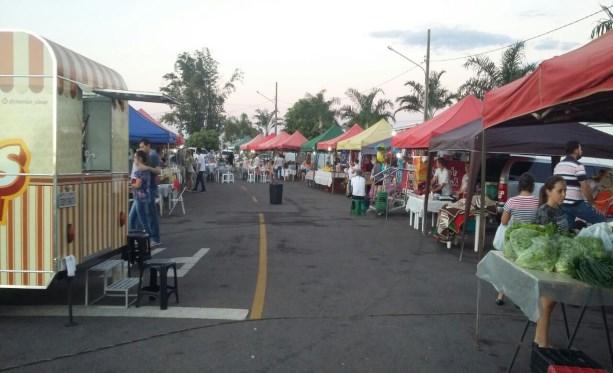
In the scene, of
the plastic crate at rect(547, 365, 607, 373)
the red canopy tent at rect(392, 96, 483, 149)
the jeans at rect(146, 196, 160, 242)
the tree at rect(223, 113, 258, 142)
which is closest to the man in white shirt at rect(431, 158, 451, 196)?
the red canopy tent at rect(392, 96, 483, 149)

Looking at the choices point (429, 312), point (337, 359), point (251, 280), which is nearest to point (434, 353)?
point (337, 359)

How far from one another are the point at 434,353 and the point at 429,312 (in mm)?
1505

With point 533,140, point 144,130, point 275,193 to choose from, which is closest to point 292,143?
point 275,193

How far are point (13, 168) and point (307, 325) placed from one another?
11.7ft

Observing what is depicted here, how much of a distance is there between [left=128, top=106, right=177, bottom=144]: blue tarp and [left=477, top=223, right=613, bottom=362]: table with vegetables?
1478 cm

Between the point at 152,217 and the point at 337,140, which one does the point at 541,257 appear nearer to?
the point at 152,217

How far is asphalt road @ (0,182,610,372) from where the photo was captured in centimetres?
527

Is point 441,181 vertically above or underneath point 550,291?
above

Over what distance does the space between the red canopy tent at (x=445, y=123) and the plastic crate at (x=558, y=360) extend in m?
9.52

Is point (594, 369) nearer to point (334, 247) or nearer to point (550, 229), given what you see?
point (550, 229)

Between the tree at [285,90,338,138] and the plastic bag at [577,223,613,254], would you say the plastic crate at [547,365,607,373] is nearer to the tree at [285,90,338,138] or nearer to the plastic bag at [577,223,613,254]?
the plastic bag at [577,223,613,254]

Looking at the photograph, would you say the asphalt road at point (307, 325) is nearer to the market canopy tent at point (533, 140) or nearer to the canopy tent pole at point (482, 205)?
the canopy tent pole at point (482, 205)

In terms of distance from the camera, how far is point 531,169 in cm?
1736

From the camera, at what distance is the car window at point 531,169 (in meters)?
17.1
